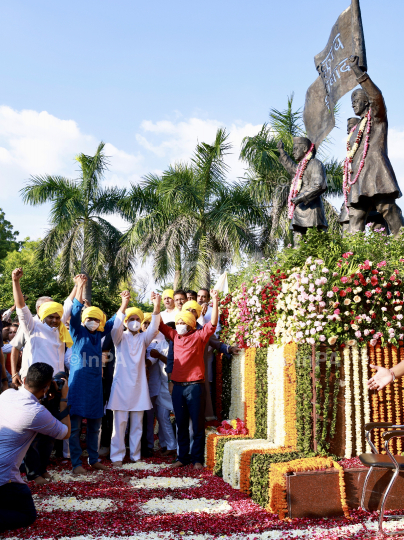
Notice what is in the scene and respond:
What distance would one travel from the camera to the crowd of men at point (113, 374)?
5.93 metres

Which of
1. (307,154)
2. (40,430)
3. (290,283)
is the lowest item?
(40,430)

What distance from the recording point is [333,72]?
23.2ft

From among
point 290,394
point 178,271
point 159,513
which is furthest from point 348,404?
point 178,271

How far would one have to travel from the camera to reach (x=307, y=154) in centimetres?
721

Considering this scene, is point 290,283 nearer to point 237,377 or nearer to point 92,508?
point 237,377

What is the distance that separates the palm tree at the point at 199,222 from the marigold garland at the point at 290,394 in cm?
1408

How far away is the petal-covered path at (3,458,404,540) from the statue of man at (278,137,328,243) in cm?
348

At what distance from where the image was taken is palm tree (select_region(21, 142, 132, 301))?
22.7 meters

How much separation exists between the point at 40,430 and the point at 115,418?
2981mm

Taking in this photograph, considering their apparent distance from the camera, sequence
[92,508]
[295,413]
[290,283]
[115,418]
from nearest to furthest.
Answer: [92,508]
[295,413]
[290,283]
[115,418]

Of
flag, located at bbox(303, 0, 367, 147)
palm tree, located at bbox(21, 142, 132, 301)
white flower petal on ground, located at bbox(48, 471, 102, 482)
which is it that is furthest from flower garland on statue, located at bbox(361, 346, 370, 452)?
palm tree, located at bbox(21, 142, 132, 301)

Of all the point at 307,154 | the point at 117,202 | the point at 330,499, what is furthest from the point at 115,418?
the point at 117,202

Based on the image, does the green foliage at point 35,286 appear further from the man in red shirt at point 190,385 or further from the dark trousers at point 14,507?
the dark trousers at point 14,507

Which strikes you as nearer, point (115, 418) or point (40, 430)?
A: point (40, 430)
